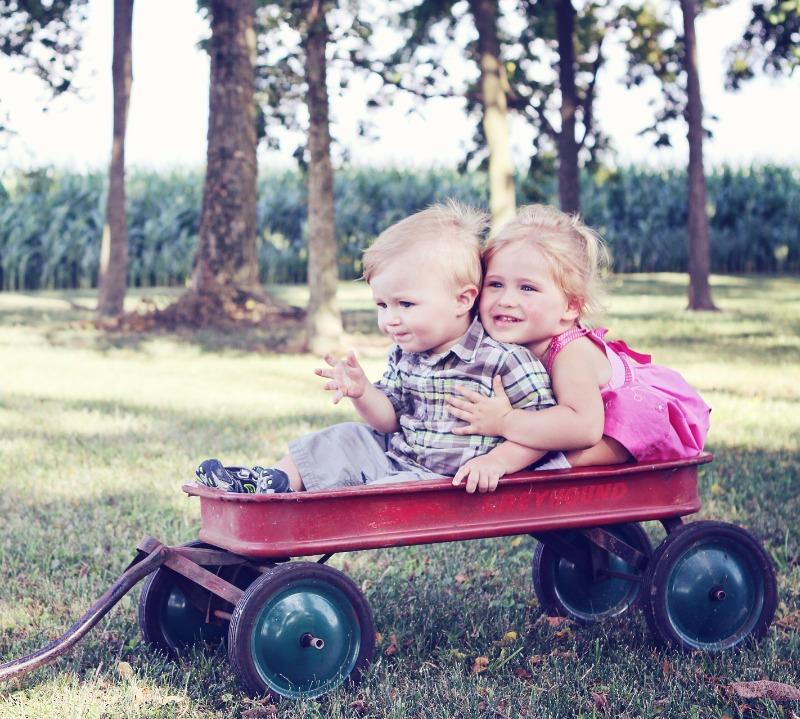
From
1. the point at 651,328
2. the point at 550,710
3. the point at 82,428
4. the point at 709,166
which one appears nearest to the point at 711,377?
the point at 651,328

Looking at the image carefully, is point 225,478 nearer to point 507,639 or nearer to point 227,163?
point 507,639

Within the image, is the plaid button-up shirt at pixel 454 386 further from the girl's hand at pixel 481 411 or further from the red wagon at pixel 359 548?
the red wagon at pixel 359 548

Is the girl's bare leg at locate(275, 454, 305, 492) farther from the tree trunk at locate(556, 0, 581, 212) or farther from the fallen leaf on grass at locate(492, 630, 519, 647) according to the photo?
the tree trunk at locate(556, 0, 581, 212)

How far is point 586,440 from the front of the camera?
136 inches

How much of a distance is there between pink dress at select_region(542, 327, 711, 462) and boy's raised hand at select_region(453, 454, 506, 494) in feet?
1.55

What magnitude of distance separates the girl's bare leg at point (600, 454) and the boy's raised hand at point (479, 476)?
36 cm

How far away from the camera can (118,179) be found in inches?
602

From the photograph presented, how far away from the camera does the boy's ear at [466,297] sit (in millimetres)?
3520

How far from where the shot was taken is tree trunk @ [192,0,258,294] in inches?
569

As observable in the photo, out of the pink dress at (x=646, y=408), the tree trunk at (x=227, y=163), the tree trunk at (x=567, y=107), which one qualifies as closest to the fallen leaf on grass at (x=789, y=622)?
the pink dress at (x=646, y=408)

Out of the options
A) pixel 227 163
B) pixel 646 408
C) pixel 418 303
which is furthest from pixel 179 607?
pixel 227 163

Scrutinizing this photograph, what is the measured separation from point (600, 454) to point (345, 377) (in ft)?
2.87

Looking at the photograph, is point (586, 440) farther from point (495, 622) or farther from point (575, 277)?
point (495, 622)

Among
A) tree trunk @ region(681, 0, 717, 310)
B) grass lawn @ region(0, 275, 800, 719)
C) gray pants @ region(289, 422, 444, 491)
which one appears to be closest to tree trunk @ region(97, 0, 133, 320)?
grass lawn @ region(0, 275, 800, 719)
